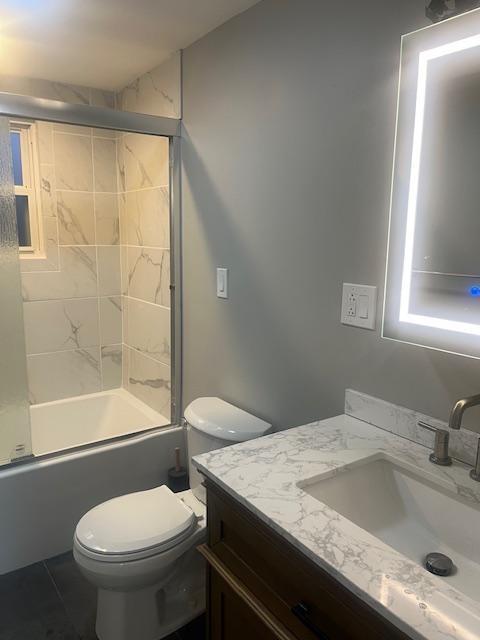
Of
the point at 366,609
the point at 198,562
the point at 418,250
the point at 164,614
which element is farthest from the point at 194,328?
the point at 366,609

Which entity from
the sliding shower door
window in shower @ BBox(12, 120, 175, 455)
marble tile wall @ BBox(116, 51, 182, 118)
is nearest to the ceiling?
marble tile wall @ BBox(116, 51, 182, 118)

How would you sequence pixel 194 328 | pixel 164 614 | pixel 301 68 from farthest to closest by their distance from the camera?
pixel 194 328
pixel 164 614
pixel 301 68

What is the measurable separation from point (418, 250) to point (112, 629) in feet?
5.17

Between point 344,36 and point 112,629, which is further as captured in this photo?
point 112,629

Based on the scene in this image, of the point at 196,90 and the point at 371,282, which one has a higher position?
the point at 196,90

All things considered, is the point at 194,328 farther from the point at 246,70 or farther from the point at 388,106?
the point at 388,106

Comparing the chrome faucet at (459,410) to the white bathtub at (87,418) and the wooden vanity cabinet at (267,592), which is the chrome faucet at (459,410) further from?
the white bathtub at (87,418)

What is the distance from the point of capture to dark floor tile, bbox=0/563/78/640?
1.72 meters

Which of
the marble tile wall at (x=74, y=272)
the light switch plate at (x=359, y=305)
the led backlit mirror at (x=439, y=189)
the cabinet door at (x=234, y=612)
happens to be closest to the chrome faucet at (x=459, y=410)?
the led backlit mirror at (x=439, y=189)

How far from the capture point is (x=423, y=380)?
128 centimetres

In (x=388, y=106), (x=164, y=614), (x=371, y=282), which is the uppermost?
(x=388, y=106)

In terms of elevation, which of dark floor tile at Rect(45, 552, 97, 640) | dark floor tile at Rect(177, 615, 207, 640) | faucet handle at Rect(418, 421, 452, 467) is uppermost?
faucet handle at Rect(418, 421, 452, 467)

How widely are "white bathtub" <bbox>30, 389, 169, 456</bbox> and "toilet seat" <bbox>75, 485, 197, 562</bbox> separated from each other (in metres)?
1.00

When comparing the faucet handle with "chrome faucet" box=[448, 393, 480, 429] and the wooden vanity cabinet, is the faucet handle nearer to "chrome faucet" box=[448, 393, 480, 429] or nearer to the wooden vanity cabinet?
"chrome faucet" box=[448, 393, 480, 429]
